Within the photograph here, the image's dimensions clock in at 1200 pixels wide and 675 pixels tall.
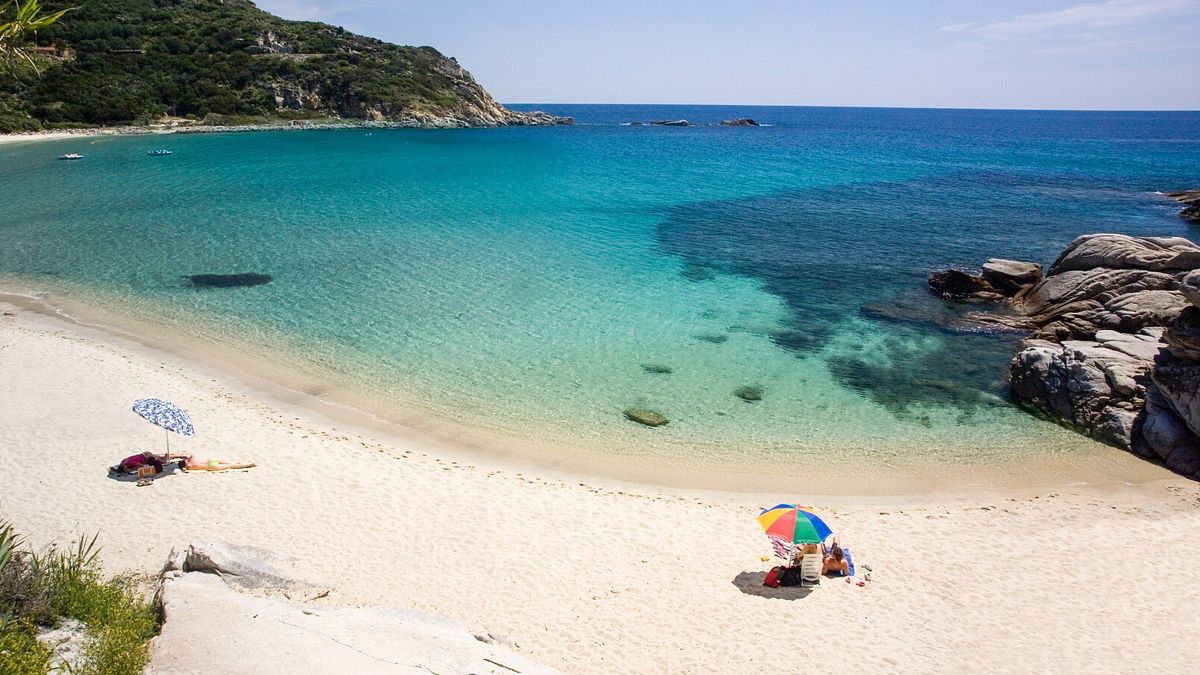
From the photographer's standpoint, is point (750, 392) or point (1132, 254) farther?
point (1132, 254)

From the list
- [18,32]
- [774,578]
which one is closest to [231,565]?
[18,32]

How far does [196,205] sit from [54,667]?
49.1 metres

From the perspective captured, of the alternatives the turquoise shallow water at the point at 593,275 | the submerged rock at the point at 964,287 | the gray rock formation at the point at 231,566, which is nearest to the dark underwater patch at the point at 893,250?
the turquoise shallow water at the point at 593,275

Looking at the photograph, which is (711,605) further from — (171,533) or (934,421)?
(934,421)

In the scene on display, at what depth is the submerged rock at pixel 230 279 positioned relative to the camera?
3153 cm

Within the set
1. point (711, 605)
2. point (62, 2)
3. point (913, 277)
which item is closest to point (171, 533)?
point (711, 605)

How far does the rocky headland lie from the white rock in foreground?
19.1 meters

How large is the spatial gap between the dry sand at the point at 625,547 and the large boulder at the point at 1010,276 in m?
16.6

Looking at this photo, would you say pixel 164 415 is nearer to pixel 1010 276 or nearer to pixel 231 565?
pixel 231 565

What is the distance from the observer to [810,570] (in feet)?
44.0

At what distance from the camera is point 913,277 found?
1410 inches

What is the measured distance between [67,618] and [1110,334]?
29.5 meters

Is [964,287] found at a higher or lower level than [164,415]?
higher

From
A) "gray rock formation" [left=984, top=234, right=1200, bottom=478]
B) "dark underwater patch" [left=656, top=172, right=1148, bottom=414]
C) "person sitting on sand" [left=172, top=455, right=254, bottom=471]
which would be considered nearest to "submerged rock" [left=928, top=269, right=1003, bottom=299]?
"dark underwater patch" [left=656, top=172, right=1148, bottom=414]
